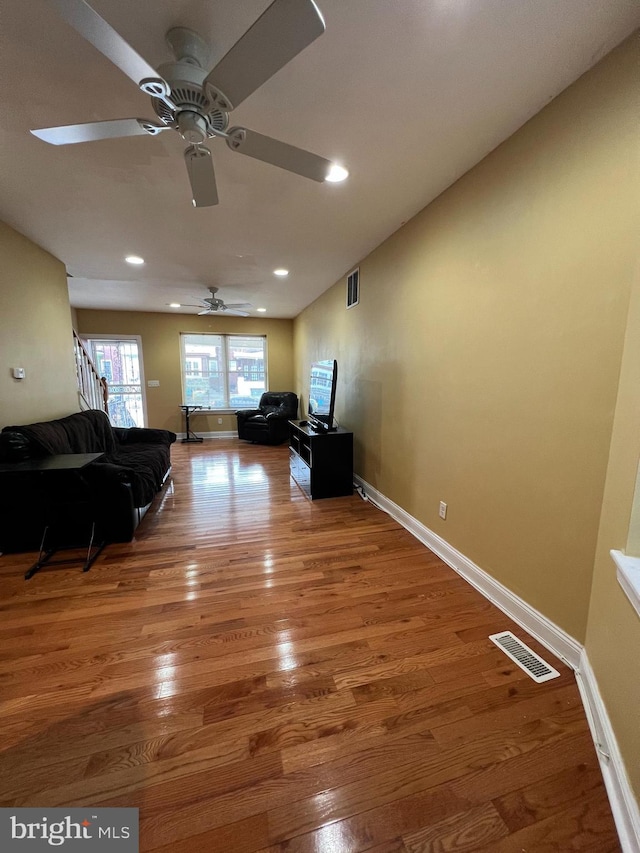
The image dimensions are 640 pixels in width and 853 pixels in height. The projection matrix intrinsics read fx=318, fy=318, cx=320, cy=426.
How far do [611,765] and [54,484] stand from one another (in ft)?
10.8

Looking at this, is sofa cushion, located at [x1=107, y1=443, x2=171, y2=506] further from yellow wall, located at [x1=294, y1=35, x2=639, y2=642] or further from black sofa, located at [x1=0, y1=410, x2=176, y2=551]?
yellow wall, located at [x1=294, y1=35, x2=639, y2=642]

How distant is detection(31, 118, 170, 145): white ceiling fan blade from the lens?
1.29 m

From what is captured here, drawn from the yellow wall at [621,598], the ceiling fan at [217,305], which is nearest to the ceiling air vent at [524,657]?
the yellow wall at [621,598]

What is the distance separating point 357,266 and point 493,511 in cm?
293

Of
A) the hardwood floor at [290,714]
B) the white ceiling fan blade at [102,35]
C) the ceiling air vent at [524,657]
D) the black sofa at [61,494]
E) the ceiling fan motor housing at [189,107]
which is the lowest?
the hardwood floor at [290,714]

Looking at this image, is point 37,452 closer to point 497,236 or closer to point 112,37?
point 112,37

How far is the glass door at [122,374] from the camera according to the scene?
241 inches

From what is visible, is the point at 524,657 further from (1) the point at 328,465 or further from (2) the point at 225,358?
(2) the point at 225,358

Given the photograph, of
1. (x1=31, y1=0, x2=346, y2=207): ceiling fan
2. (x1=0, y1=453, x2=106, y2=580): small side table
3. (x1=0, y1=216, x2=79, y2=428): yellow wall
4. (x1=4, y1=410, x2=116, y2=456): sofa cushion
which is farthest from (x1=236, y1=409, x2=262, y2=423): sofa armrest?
(x1=31, y1=0, x2=346, y2=207): ceiling fan

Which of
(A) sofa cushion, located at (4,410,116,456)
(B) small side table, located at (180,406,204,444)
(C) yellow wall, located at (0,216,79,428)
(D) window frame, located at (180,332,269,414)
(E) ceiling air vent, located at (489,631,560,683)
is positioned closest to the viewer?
(E) ceiling air vent, located at (489,631,560,683)

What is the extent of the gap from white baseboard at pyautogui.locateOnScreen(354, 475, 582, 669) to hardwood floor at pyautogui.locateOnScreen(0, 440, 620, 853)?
0.05 m

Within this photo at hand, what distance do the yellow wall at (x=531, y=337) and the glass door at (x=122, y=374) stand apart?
5.61m

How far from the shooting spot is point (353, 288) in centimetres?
368

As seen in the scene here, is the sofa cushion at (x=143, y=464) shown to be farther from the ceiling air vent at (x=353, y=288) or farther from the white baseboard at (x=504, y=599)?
the ceiling air vent at (x=353, y=288)
